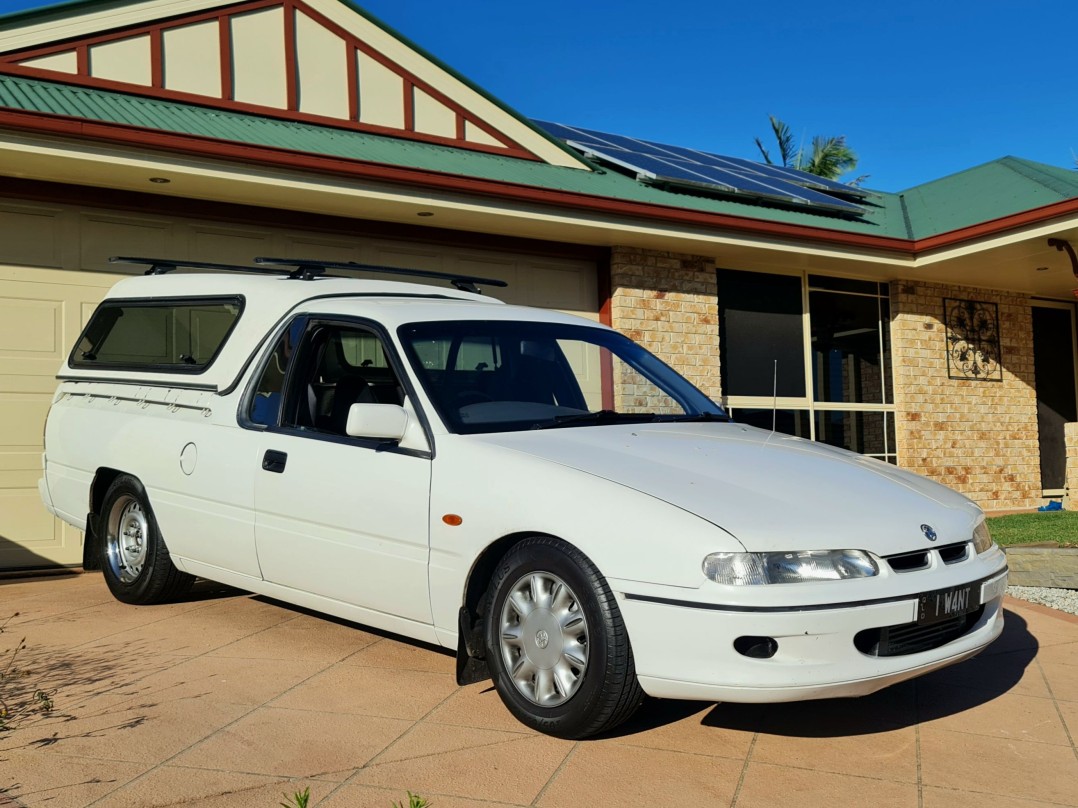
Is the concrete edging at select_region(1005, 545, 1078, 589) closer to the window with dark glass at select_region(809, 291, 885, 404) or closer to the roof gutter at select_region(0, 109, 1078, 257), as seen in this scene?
the roof gutter at select_region(0, 109, 1078, 257)

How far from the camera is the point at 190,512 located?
564 centimetres

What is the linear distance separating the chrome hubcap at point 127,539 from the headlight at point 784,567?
393cm

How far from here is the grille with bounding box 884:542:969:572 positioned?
3.77 meters

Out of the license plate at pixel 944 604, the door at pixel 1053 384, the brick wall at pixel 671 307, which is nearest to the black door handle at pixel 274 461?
the license plate at pixel 944 604

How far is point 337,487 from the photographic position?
470 cm

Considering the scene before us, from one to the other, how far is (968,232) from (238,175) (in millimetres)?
8213

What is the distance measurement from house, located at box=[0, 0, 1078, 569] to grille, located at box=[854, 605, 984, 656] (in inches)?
256

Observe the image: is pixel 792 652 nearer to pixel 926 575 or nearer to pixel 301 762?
pixel 926 575

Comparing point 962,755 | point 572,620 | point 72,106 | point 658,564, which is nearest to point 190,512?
point 572,620

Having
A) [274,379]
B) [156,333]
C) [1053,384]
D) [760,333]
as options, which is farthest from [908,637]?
[1053,384]

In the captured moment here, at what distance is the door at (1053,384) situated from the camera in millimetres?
15414

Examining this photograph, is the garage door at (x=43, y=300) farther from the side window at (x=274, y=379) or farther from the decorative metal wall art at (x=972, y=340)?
the decorative metal wall art at (x=972, y=340)

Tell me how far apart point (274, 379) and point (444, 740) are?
7.64ft

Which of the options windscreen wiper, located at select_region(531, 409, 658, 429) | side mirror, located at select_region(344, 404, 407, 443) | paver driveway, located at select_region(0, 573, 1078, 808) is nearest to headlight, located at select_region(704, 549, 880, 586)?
paver driveway, located at select_region(0, 573, 1078, 808)
